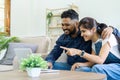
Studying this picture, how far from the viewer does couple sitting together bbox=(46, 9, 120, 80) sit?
2115 millimetres

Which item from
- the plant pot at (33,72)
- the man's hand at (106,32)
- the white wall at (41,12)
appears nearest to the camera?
the plant pot at (33,72)

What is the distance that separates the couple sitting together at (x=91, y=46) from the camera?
2115 mm

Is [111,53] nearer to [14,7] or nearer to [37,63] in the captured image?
[37,63]

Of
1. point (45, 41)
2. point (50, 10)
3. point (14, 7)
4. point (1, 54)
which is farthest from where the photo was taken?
point (14, 7)

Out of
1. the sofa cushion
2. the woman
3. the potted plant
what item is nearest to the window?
the sofa cushion

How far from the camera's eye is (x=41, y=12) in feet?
15.6

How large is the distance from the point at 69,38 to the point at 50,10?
1.99 m

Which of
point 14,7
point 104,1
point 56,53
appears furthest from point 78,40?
point 14,7

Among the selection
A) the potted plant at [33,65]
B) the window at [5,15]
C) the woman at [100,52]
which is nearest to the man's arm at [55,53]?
the woman at [100,52]

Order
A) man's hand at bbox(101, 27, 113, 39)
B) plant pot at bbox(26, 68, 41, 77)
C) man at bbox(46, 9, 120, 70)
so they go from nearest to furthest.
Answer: plant pot at bbox(26, 68, 41, 77)
man's hand at bbox(101, 27, 113, 39)
man at bbox(46, 9, 120, 70)

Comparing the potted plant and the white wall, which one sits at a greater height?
the white wall

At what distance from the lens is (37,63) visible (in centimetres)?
170

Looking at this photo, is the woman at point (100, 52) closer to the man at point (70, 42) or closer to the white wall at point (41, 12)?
the man at point (70, 42)

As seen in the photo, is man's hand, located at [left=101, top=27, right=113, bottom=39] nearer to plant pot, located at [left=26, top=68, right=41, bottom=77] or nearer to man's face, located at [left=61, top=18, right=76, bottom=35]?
man's face, located at [left=61, top=18, right=76, bottom=35]
